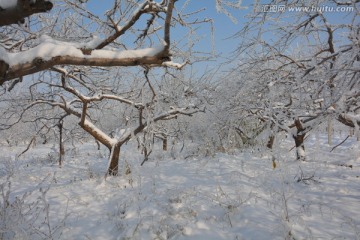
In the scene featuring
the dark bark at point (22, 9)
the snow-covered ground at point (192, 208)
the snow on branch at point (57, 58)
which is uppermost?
the dark bark at point (22, 9)

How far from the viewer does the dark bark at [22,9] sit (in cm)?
206

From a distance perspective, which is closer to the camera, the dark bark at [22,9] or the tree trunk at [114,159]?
the dark bark at [22,9]

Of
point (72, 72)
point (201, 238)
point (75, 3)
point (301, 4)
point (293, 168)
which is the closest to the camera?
point (301, 4)

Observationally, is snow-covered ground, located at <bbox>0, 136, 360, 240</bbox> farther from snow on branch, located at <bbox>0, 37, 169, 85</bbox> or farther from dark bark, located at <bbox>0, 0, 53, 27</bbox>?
dark bark, located at <bbox>0, 0, 53, 27</bbox>

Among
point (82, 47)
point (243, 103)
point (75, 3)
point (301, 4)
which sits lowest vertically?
point (243, 103)

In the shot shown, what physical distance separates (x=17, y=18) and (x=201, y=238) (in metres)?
3.18

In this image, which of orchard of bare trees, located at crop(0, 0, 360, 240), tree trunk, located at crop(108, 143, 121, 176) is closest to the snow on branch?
orchard of bare trees, located at crop(0, 0, 360, 240)

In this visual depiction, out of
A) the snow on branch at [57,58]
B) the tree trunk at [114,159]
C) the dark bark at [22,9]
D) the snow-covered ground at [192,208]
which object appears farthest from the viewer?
the tree trunk at [114,159]

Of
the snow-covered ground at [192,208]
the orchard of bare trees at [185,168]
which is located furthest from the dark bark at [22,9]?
the snow-covered ground at [192,208]

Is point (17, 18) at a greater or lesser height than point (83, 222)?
greater

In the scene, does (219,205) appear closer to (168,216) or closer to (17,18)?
(168,216)

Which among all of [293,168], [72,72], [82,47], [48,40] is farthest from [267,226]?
[72,72]

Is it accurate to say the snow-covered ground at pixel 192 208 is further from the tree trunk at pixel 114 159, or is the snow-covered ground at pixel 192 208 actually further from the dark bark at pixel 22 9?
the dark bark at pixel 22 9

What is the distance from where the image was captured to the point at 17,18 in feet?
7.09
